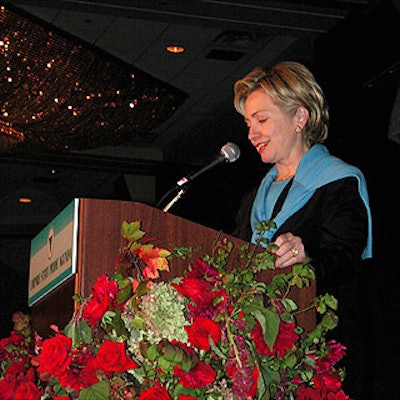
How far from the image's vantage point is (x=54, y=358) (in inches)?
55.2

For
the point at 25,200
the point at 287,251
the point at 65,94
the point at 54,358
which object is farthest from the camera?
the point at 25,200

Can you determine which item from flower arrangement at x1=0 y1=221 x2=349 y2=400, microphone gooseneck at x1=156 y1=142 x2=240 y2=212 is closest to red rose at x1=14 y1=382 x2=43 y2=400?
flower arrangement at x1=0 y1=221 x2=349 y2=400

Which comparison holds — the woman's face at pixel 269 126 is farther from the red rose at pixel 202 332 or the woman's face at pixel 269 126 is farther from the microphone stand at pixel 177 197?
the red rose at pixel 202 332

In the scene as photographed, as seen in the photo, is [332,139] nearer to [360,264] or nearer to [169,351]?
[360,264]

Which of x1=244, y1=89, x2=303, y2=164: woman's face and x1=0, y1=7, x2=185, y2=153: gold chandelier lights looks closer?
x1=244, y1=89, x2=303, y2=164: woman's face

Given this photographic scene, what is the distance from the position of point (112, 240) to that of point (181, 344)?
0.33 m

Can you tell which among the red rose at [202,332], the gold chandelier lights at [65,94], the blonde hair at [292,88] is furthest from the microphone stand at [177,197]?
the gold chandelier lights at [65,94]

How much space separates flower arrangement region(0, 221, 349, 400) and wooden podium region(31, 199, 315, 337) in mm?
80

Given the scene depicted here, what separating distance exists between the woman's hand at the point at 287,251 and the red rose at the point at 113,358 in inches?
18.8

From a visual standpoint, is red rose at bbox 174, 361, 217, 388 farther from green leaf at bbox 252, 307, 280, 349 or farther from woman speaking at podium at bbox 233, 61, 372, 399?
woman speaking at podium at bbox 233, 61, 372, 399

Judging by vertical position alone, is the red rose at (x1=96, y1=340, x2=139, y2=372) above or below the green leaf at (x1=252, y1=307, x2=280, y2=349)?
below

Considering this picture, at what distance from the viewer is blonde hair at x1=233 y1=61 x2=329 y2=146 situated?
2418 millimetres

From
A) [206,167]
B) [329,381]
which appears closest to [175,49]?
[206,167]

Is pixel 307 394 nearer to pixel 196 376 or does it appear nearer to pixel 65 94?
pixel 196 376
